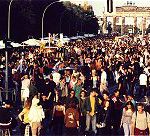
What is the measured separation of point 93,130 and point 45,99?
214cm

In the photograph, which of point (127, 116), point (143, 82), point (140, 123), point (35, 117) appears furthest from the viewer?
point (143, 82)

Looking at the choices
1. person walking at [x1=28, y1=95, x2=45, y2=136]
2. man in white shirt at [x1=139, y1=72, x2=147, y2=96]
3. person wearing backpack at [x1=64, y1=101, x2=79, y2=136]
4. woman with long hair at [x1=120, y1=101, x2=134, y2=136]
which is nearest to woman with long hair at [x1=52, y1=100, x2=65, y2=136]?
person wearing backpack at [x1=64, y1=101, x2=79, y2=136]

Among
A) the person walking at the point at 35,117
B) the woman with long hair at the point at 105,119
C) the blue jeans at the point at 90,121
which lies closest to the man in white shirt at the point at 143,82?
the blue jeans at the point at 90,121

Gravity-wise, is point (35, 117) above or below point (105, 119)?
above

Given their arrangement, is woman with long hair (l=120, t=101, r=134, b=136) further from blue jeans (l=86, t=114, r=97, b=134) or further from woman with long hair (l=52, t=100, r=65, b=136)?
woman with long hair (l=52, t=100, r=65, b=136)

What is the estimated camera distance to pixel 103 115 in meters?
13.5

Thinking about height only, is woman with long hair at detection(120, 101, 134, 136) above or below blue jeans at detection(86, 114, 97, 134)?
above

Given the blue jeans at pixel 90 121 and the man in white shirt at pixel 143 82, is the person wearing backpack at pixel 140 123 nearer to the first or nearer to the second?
the blue jeans at pixel 90 121

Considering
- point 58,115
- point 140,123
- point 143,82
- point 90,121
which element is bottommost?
point 90,121

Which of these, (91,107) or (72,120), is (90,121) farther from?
(72,120)

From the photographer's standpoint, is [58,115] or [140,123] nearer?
[140,123]

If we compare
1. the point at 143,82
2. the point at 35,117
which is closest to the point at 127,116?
the point at 35,117

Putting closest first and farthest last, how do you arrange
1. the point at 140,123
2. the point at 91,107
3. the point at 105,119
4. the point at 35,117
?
the point at 140,123, the point at 35,117, the point at 105,119, the point at 91,107

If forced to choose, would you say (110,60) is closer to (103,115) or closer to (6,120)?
(103,115)
